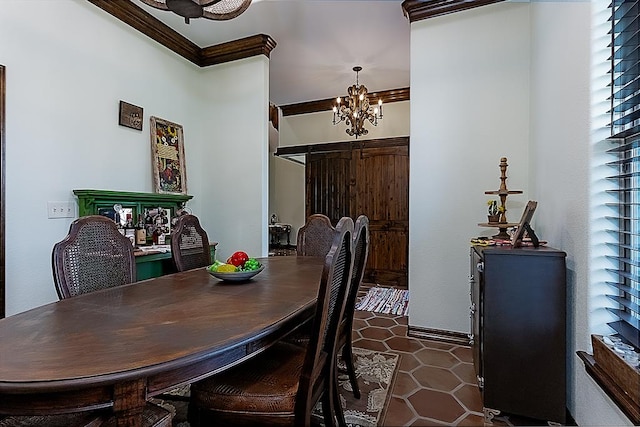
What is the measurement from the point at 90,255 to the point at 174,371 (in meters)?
1.14

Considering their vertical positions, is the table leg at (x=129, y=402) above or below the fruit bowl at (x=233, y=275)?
below

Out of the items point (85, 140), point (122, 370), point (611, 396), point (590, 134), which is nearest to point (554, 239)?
point (590, 134)

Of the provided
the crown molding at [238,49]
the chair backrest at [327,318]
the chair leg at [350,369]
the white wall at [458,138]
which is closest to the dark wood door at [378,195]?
the white wall at [458,138]

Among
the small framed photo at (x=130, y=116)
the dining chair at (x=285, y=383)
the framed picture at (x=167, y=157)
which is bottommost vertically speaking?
the dining chair at (x=285, y=383)

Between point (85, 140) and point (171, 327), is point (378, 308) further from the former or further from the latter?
point (85, 140)

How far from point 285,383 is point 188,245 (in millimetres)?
1487

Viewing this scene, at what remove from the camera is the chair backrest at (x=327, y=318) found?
1148 mm

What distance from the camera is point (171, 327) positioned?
114cm

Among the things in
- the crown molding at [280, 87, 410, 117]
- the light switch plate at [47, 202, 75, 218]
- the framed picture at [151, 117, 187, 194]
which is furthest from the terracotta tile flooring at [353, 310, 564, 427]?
the crown molding at [280, 87, 410, 117]

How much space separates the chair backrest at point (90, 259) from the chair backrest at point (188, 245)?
362 millimetres

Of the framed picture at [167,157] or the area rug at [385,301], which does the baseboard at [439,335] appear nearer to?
the area rug at [385,301]

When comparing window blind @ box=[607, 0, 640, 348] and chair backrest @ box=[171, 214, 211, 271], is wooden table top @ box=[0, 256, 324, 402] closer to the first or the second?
chair backrest @ box=[171, 214, 211, 271]

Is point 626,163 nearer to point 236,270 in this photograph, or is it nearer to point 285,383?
point 285,383

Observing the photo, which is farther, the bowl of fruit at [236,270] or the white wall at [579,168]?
the bowl of fruit at [236,270]
